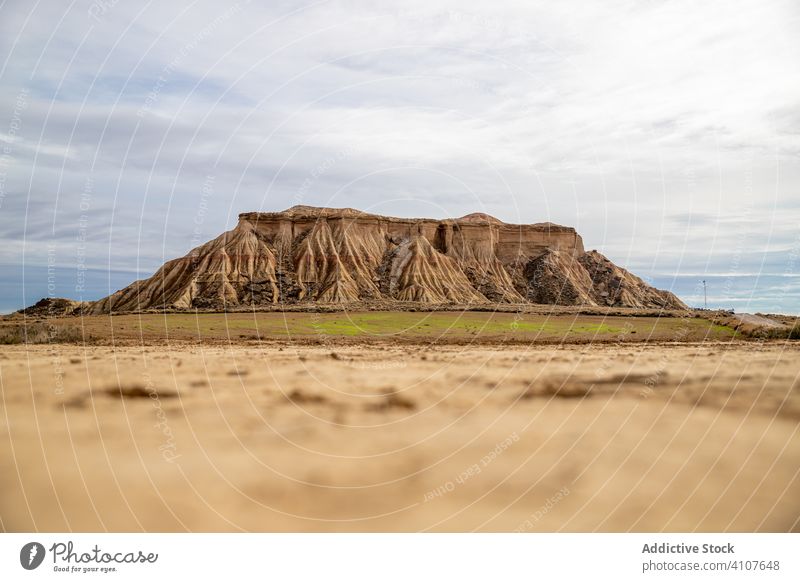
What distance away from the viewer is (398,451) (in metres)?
8.59

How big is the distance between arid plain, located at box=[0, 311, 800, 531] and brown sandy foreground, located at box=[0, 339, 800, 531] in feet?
0.09

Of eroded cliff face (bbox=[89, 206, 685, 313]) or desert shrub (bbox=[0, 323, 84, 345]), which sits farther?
eroded cliff face (bbox=[89, 206, 685, 313])

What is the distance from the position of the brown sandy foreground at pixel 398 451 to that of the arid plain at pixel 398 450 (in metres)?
0.03

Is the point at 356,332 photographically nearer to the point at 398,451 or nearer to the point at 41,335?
the point at 41,335

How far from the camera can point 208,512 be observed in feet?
22.6

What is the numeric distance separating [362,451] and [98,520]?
3.54 m

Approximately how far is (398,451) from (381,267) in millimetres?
102904

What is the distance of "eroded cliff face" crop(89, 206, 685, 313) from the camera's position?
97.1 metres

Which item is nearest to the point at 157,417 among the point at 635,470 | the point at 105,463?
the point at 105,463
